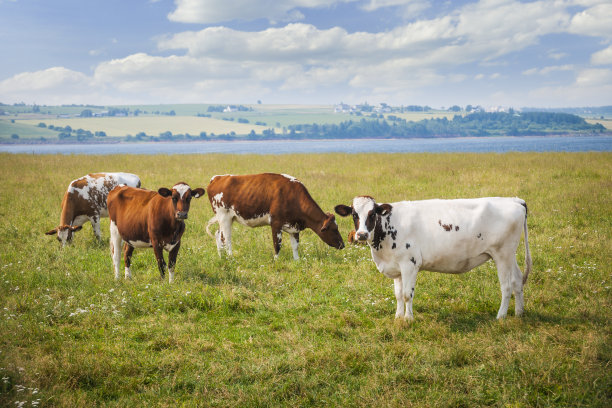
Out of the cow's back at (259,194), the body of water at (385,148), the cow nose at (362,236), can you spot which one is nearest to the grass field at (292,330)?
the cow's back at (259,194)

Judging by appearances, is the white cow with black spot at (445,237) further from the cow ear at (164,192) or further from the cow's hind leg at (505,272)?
the cow ear at (164,192)

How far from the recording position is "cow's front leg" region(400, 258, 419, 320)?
6426mm

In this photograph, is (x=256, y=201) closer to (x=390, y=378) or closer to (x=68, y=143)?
(x=390, y=378)

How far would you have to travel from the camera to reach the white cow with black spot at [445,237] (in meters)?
6.36

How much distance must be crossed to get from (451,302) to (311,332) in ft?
8.55

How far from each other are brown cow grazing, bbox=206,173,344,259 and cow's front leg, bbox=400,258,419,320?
11.1ft

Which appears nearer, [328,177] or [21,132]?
[328,177]

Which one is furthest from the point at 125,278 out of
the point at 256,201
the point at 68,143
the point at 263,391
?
the point at 68,143

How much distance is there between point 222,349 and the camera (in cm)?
573

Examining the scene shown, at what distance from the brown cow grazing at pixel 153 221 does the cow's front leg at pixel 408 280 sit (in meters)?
3.98

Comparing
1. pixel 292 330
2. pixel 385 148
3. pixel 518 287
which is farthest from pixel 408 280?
pixel 385 148

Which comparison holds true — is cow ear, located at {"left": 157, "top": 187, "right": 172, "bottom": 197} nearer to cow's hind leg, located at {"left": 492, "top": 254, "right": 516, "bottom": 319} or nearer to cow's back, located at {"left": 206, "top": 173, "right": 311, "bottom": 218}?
cow's back, located at {"left": 206, "top": 173, "right": 311, "bottom": 218}

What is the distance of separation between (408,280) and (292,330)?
186 centimetres

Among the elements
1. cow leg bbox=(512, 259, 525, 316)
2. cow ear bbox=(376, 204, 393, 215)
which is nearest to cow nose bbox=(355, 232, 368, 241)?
cow ear bbox=(376, 204, 393, 215)
